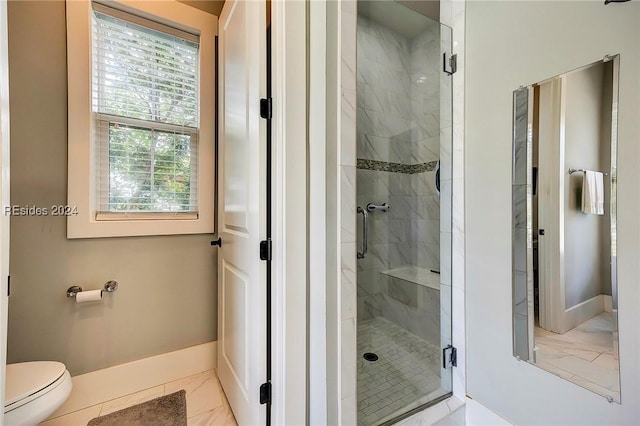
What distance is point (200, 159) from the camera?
5.99 ft

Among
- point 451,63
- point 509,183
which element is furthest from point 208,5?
point 509,183

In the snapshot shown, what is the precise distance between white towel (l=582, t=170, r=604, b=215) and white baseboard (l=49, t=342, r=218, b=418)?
7.40 feet

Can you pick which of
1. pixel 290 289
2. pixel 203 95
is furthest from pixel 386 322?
pixel 203 95

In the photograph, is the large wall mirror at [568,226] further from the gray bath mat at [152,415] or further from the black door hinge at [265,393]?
the gray bath mat at [152,415]

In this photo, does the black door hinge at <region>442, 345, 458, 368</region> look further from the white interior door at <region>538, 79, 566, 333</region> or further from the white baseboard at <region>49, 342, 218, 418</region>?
the white baseboard at <region>49, 342, 218, 418</region>

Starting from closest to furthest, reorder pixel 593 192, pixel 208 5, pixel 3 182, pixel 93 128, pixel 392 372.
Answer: pixel 3 182
pixel 593 192
pixel 392 372
pixel 93 128
pixel 208 5

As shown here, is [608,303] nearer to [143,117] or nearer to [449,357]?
[449,357]

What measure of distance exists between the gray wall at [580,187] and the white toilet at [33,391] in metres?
2.22

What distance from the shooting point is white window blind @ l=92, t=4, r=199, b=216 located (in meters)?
1.58

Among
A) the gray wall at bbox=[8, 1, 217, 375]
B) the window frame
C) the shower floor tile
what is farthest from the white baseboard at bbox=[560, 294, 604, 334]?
the gray wall at bbox=[8, 1, 217, 375]

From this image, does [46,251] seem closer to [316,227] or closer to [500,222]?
[316,227]

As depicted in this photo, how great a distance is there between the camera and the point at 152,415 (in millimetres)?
1427

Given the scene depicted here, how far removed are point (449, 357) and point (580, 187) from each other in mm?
1049

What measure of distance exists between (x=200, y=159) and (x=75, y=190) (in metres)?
0.71
